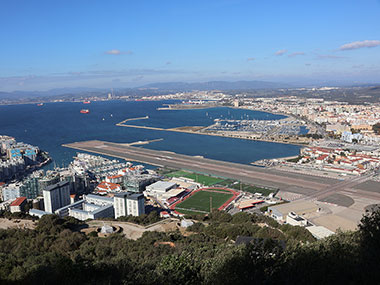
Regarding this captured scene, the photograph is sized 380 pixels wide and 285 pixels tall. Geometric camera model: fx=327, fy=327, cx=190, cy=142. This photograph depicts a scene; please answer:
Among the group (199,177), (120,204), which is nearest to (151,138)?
(199,177)

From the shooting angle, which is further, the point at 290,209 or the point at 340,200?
the point at 340,200

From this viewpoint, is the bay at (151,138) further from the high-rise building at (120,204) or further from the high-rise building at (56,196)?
the high-rise building at (120,204)

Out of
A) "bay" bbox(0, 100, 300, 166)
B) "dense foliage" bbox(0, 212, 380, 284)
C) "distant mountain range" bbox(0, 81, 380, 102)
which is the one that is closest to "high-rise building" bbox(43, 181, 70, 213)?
"dense foliage" bbox(0, 212, 380, 284)

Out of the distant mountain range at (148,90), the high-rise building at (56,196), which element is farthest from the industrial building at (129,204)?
the distant mountain range at (148,90)

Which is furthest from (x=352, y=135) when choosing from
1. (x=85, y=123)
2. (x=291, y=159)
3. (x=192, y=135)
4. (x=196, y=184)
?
(x=85, y=123)

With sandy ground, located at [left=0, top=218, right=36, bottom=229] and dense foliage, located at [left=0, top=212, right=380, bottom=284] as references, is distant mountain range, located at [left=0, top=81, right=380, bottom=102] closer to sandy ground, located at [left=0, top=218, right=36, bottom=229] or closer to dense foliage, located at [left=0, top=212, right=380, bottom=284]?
sandy ground, located at [left=0, top=218, right=36, bottom=229]

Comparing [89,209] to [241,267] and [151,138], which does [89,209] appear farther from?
[151,138]
